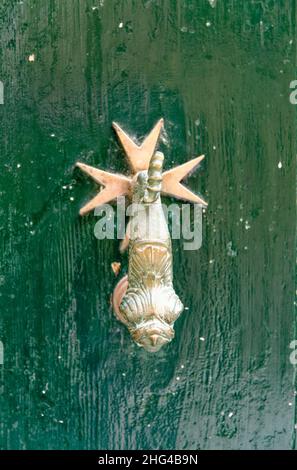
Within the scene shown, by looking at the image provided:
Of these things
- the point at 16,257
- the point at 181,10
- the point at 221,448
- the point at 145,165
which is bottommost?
the point at 221,448

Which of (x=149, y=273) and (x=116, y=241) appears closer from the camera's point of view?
(x=149, y=273)

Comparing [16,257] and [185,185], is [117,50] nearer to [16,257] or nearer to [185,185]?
[185,185]

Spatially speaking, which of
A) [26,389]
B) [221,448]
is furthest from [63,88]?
[221,448]

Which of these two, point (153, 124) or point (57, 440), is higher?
point (153, 124)

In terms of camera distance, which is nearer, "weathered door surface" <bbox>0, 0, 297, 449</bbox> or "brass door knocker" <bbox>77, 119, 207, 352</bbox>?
"brass door knocker" <bbox>77, 119, 207, 352</bbox>

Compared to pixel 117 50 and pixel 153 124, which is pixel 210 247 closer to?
pixel 153 124

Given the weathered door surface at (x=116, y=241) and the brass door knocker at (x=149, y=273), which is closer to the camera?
the brass door knocker at (x=149, y=273)
